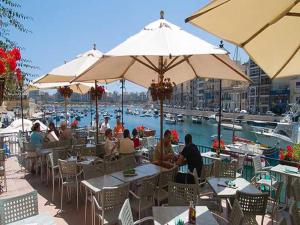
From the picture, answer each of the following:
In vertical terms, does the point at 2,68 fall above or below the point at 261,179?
above

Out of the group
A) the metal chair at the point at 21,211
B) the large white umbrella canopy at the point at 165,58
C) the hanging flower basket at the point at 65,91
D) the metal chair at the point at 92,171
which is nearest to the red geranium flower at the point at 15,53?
the large white umbrella canopy at the point at 165,58

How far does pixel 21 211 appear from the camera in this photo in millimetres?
3662

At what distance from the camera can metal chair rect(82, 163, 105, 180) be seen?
5.16 m

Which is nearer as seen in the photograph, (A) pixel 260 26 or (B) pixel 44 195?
(A) pixel 260 26

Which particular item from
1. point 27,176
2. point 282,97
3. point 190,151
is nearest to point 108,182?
point 190,151

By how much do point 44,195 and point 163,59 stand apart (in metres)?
4.35

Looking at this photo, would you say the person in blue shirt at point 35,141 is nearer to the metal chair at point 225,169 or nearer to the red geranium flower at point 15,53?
the red geranium flower at point 15,53

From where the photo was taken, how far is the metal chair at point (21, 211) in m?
3.39

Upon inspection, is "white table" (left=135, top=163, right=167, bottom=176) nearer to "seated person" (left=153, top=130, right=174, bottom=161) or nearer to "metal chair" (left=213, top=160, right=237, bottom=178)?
"seated person" (left=153, top=130, right=174, bottom=161)

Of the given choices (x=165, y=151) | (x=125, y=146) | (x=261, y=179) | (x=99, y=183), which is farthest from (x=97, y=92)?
(x=261, y=179)

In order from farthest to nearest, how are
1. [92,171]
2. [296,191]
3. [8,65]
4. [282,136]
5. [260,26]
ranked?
[282,136] < [92,171] < [296,191] < [8,65] < [260,26]

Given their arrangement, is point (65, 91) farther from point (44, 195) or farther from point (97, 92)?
point (44, 195)

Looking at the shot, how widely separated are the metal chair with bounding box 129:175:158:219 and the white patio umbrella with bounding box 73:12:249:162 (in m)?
1.51

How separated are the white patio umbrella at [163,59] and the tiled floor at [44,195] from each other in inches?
96.5
